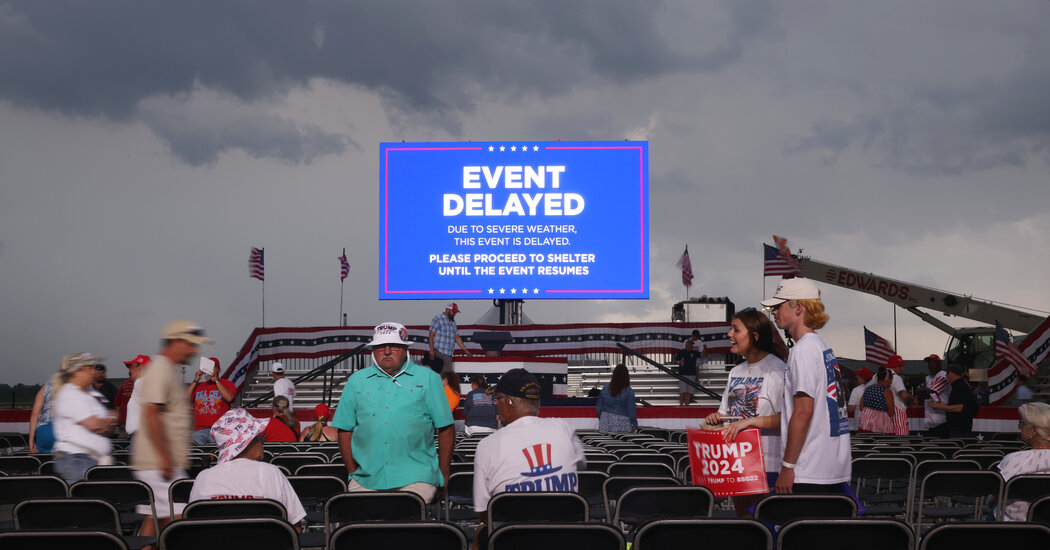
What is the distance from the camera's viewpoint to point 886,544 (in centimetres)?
327

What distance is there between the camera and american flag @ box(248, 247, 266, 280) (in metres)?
28.3

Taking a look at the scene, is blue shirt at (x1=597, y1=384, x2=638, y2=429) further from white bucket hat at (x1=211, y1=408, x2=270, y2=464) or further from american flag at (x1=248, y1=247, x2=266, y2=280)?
american flag at (x1=248, y1=247, x2=266, y2=280)

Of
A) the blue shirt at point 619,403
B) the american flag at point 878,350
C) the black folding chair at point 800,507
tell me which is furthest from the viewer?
the american flag at point 878,350

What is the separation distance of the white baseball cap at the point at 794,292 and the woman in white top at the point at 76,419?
4479 millimetres

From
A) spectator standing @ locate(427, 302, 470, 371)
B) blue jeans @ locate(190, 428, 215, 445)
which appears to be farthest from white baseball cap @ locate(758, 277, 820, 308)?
spectator standing @ locate(427, 302, 470, 371)

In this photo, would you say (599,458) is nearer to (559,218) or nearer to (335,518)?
(335,518)

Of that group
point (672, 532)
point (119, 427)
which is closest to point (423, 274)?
point (119, 427)

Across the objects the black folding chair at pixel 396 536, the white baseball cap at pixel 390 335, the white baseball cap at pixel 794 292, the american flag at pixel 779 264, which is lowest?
the black folding chair at pixel 396 536

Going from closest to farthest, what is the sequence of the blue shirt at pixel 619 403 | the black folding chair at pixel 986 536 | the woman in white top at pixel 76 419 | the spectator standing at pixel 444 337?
the black folding chair at pixel 986 536 → the woman in white top at pixel 76 419 → the blue shirt at pixel 619 403 → the spectator standing at pixel 444 337

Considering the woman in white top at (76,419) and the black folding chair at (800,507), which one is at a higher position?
the woman in white top at (76,419)

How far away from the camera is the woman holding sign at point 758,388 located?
4434mm

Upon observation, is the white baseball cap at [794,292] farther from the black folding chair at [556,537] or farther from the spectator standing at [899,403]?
the spectator standing at [899,403]

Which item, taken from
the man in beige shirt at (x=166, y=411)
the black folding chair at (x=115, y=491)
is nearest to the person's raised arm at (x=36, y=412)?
the black folding chair at (x=115, y=491)

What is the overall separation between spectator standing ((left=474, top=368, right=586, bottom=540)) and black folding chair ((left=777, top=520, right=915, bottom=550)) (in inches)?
50.6
